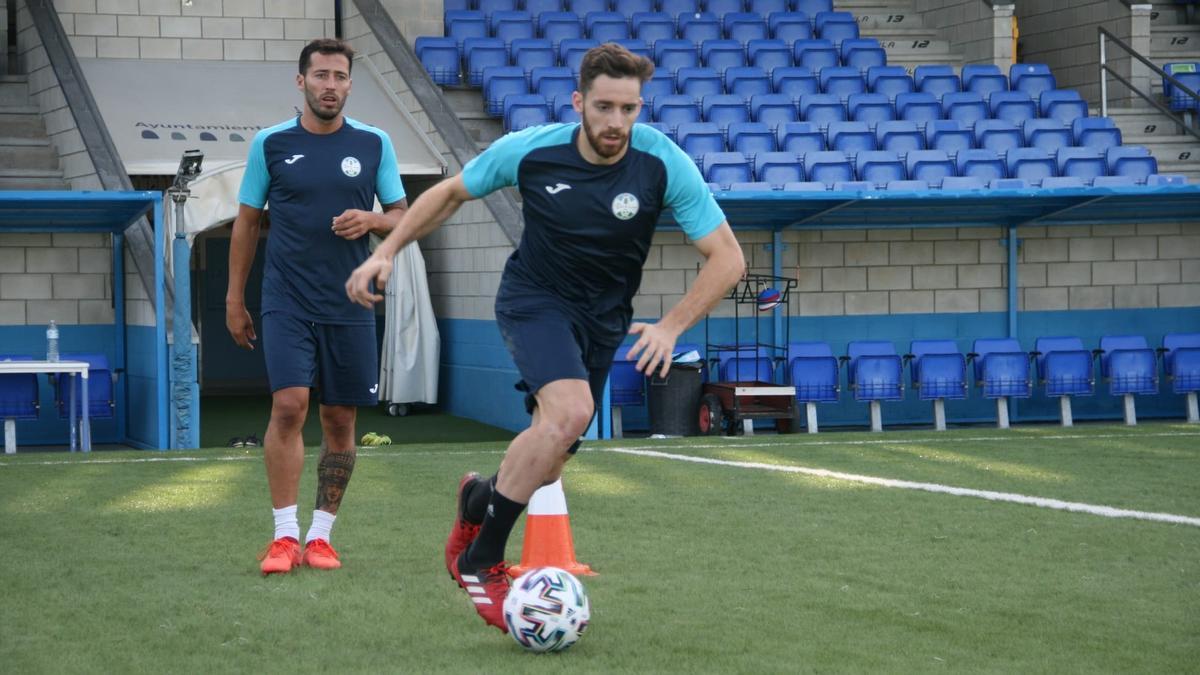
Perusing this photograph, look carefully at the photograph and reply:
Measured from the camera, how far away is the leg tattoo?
6543 mm

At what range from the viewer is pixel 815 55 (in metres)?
19.6

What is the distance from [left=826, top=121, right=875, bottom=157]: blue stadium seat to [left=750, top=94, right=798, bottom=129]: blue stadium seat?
0.55 meters

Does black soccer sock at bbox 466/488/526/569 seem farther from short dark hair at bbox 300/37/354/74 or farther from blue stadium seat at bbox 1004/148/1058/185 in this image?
blue stadium seat at bbox 1004/148/1058/185

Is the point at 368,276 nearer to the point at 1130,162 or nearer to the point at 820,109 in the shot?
the point at 820,109

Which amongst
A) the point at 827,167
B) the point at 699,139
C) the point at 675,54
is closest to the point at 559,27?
the point at 675,54

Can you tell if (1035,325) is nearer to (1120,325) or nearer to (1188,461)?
(1120,325)

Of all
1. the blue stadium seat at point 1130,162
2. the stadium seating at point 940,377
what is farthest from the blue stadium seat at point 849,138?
the blue stadium seat at point 1130,162

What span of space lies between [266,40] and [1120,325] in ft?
35.3

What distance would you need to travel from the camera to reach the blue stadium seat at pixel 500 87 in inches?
685

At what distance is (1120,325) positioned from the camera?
691 inches

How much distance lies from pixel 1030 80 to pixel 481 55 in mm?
7027

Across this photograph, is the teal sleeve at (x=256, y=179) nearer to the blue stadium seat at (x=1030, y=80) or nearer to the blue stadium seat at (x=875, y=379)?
the blue stadium seat at (x=875, y=379)

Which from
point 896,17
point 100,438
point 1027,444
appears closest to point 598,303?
point 1027,444

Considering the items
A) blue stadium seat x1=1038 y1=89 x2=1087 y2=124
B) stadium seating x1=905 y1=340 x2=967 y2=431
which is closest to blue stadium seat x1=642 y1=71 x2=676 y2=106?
stadium seating x1=905 y1=340 x2=967 y2=431
